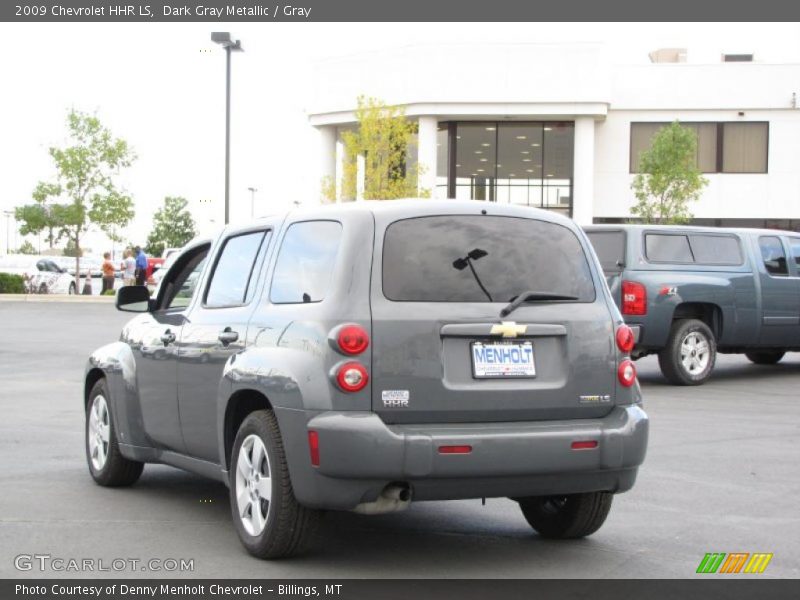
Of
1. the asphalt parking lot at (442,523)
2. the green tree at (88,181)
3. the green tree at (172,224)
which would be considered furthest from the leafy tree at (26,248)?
the asphalt parking lot at (442,523)

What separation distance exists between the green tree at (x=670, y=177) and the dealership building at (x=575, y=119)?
3.00 meters

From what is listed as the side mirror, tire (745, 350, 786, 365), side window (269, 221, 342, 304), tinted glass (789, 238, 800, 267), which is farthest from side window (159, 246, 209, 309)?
tire (745, 350, 786, 365)

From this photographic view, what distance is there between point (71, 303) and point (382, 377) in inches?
1346

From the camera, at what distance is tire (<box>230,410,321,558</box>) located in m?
5.82

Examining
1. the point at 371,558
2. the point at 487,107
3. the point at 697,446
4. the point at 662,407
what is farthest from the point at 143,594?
the point at 487,107

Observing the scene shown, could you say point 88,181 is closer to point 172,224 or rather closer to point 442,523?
point 442,523

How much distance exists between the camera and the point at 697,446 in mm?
10273

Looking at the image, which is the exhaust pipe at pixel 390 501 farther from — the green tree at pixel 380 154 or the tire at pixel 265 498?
the green tree at pixel 380 154

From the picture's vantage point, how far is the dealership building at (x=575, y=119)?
48.0 m

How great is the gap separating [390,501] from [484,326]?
918mm

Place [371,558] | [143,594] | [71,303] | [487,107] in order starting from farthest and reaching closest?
[487,107]
[71,303]
[371,558]
[143,594]

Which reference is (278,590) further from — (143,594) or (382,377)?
(382,377)

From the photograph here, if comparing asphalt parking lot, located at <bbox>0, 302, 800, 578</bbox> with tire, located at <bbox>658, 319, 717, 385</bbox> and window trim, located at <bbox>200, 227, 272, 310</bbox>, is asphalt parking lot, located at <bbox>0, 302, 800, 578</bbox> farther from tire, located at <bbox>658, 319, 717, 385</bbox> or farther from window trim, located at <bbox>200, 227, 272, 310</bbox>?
tire, located at <bbox>658, 319, 717, 385</bbox>

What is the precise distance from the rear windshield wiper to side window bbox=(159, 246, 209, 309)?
7.97 ft
